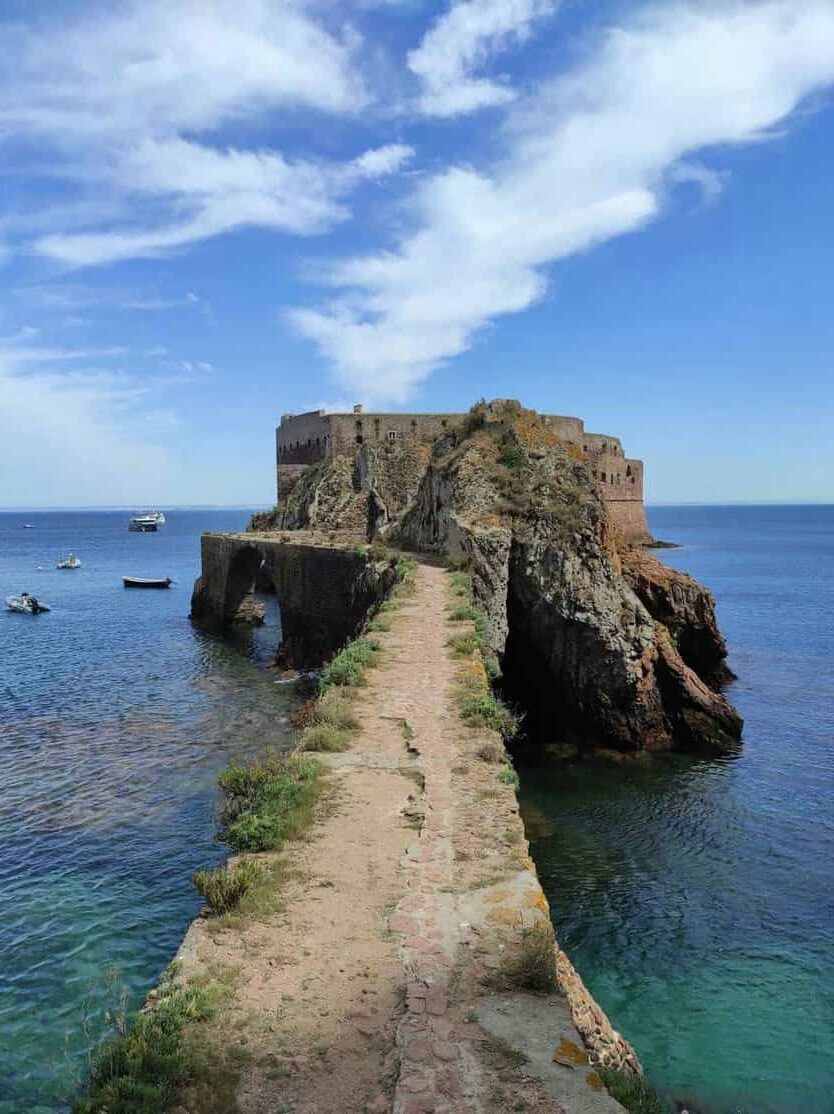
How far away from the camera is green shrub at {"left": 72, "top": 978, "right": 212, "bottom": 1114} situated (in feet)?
14.9

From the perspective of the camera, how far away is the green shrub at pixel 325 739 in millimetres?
10661

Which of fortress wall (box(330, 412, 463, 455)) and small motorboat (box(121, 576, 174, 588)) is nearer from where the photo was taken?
fortress wall (box(330, 412, 463, 455))

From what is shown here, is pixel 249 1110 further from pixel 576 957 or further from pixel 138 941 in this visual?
pixel 576 957

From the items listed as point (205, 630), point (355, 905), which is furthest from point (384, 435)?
point (355, 905)

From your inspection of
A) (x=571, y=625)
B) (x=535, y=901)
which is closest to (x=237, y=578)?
(x=571, y=625)

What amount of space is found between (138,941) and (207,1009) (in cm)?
636

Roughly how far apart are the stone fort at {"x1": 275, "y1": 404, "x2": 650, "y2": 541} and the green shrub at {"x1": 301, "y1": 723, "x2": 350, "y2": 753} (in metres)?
32.1

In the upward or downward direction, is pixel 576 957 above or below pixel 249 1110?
below

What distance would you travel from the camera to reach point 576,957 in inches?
459

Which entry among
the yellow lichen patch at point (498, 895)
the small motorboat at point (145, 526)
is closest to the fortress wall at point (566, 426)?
the yellow lichen patch at point (498, 895)

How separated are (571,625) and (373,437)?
1233 inches

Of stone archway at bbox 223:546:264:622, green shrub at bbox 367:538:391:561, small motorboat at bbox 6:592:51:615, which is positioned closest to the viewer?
green shrub at bbox 367:538:391:561

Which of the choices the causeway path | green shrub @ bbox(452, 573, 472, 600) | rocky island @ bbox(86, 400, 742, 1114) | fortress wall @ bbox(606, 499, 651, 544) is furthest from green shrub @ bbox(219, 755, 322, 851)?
fortress wall @ bbox(606, 499, 651, 544)

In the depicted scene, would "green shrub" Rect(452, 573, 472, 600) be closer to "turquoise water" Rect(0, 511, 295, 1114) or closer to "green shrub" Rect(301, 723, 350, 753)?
"turquoise water" Rect(0, 511, 295, 1114)
